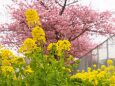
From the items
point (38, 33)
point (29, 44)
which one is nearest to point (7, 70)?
point (29, 44)

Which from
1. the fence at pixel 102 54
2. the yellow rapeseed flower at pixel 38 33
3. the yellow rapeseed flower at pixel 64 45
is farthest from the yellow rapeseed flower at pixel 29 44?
the fence at pixel 102 54

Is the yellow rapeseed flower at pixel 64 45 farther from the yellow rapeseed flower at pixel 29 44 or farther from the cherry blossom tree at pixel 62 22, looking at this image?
the cherry blossom tree at pixel 62 22

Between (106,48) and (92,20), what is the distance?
226 inches

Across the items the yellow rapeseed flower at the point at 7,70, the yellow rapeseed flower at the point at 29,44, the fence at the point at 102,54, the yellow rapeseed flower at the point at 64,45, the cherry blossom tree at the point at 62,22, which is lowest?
the yellow rapeseed flower at the point at 7,70

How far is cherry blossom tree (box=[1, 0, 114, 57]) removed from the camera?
2384 cm

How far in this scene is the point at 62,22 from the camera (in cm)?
2356

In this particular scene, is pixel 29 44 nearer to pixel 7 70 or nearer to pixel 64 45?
pixel 64 45

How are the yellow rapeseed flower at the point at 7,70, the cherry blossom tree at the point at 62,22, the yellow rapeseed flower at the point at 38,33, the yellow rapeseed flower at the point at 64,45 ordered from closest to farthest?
the yellow rapeseed flower at the point at 38,33, the yellow rapeseed flower at the point at 64,45, the yellow rapeseed flower at the point at 7,70, the cherry blossom tree at the point at 62,22

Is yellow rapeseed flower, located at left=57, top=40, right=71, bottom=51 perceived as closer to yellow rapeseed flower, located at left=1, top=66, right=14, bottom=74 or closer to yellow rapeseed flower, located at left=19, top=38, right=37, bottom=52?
yellow rapeseed flower, located at left=19, top=38, right=37, bottom=52

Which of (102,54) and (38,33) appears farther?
(102,54)

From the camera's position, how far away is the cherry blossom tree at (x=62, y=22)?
23844mm

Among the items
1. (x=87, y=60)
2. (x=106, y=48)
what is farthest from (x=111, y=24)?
(x=106, y=48)

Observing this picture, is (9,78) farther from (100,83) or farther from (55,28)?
(55,28)

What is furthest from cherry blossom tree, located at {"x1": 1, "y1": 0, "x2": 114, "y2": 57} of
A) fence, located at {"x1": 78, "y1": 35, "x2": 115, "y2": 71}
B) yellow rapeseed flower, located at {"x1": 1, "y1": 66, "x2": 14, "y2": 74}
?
yellow rapeseed flower, located at {"x1": 1, "y1": 66, "x2": 14, "y2": 74}
